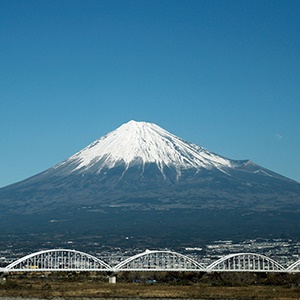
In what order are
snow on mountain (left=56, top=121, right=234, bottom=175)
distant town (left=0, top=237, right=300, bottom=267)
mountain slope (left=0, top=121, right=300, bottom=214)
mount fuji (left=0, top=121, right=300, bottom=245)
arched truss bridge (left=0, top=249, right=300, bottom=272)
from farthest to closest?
1. snow on mountain (left=56, top=121, right=234, bottom=175)
2. mountain slope (left=0, top=121, right=300, bottom=214)
3. mount fuji (left=0, top=121, right=300, bottom=245)
4. distant town (left=0, top=237, right=300, bottom=267)
5. arched truss bridge (left=0, top=249, right=300, bottom=272)

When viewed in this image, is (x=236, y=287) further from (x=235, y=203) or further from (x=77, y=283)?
(x=235, y=203)

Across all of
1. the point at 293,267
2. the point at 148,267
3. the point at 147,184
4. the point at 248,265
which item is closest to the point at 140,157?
the point at 147,184

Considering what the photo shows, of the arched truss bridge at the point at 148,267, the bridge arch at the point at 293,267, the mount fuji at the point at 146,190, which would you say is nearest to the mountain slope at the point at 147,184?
the mount fuji at the point at 146,190

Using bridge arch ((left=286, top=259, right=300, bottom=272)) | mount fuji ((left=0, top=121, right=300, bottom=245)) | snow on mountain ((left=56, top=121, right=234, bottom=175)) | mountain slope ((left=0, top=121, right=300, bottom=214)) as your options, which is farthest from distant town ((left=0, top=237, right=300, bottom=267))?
snow on mountain ((left=56, top=121, right=234, bottom=175))

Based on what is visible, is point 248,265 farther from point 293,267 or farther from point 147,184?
point 147,184

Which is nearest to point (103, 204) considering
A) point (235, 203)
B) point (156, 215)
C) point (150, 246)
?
point (156, 215)

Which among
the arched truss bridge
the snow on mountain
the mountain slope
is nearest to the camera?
the arched truss bridge

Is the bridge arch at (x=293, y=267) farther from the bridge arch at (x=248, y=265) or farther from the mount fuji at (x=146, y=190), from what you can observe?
the mount fuji at (x=146, y=190)

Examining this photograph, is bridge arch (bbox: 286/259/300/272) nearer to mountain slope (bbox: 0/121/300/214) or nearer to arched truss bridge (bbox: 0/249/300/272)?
arched truss bridge (bbox: 0/249/300/272)

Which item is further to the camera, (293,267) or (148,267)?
(148,267)
